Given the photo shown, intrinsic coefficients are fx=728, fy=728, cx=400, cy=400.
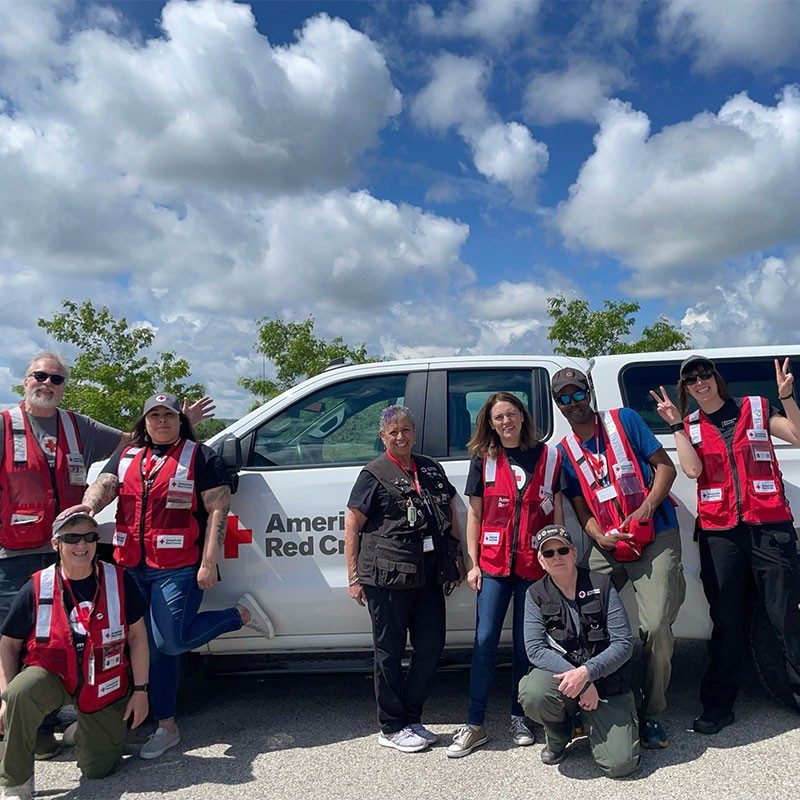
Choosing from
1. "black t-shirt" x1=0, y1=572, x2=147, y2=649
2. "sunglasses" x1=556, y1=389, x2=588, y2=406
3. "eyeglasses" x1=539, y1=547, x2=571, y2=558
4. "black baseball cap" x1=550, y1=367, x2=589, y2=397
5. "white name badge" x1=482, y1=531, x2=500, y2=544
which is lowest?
"black t-shirt" x1=0, y1=572, x2=147, y2=649

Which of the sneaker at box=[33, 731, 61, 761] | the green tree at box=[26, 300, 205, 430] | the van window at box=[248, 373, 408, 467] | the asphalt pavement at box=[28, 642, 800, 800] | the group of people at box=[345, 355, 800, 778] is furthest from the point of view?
the green tree at box=[26, 300, 205, 430]

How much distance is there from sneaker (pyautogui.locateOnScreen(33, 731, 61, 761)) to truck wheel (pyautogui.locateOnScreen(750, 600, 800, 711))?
11.5ft

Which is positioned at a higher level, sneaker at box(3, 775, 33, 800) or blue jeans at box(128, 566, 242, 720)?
blue jeans at box(128, 566, 242, 720)

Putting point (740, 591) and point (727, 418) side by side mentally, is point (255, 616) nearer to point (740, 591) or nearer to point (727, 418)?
point (740, 591)

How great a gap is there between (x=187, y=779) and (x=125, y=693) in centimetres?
48

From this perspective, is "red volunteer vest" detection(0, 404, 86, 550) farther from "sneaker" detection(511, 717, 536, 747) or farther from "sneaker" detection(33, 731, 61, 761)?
"sneaker" detection(511, 717, 536, 747)

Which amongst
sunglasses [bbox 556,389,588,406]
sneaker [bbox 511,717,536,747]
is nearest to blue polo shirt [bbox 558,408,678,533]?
sunglasses [bbox 556,389,588,406]

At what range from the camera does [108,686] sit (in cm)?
329

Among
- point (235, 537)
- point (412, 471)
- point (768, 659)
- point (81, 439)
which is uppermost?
point (81, 439)

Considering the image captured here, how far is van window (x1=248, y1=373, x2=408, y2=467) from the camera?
12.5 feet

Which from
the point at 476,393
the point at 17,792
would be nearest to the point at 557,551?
the point at 476,393

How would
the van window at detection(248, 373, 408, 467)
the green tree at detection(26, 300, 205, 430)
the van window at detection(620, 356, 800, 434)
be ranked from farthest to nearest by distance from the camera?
the green tree at detection(26, 300, 205, 430) → the van window at detection(620, 356, 800, 434) → the van window at detection(248, 373, 408, 467)

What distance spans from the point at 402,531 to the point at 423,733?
1.00m

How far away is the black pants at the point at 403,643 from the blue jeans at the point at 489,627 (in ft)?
0.63
